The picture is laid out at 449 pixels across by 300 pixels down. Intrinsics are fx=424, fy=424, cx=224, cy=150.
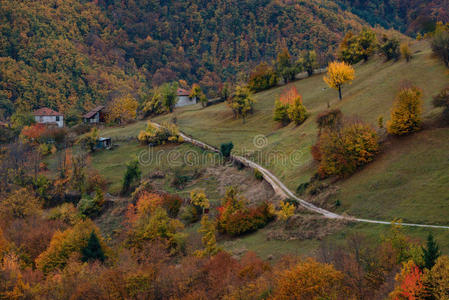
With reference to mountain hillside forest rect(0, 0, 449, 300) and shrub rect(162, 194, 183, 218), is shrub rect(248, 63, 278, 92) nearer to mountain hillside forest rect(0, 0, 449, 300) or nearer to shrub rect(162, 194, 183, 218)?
mountain hillside forest rect(0, 0, 449, 300)

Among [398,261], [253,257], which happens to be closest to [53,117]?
[253,257]

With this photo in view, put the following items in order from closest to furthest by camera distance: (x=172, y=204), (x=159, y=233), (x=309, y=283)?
1. (x=309, y=283)
2. (x=159, y=233)
3. (x=172, y=204)

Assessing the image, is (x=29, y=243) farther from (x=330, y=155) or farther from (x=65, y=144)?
(x=65, y=144)

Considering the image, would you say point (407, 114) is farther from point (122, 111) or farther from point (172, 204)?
point (122, 111)

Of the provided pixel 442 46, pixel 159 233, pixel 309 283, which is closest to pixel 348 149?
pixel 159 233

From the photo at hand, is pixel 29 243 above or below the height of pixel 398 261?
below

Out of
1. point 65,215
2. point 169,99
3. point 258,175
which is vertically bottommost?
point 65,215

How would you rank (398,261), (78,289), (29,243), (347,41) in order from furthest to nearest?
(347,41)
(29,243)
(78,289)
(398,261)
